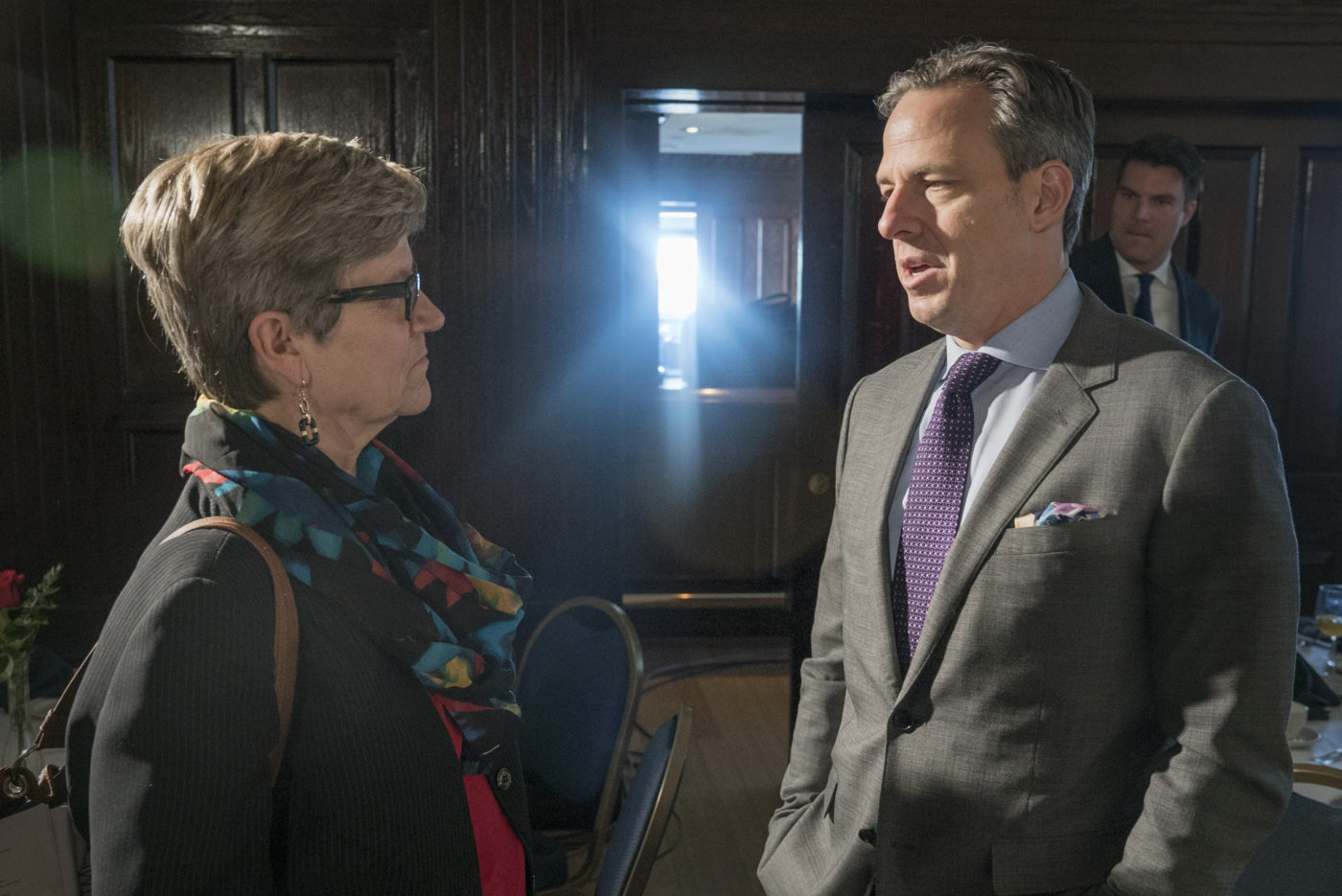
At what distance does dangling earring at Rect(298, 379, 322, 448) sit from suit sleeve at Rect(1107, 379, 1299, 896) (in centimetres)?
89

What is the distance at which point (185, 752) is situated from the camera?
86cm

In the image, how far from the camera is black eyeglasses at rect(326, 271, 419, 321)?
44.0 inches

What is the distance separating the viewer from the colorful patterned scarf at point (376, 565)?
100 cm

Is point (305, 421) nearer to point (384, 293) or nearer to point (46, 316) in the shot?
point (384, 293)

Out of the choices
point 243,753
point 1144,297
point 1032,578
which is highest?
point 1144,297

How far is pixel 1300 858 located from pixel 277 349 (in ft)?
4.39

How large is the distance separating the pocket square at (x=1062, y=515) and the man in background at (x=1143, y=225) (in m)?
2.04

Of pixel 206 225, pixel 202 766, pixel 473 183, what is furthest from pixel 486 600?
pixel 473 183

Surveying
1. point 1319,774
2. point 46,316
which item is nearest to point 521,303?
point 46,316

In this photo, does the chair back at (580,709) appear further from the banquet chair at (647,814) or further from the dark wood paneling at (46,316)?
the dark wood paneling at (46,316)

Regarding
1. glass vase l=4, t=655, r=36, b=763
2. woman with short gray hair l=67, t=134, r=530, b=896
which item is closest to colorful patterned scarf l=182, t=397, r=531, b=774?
woman with short gray hair l=67, t=134, r=530, b=896

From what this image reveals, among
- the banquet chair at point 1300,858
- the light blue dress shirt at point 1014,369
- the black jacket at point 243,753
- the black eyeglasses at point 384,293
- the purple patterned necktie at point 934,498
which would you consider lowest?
the banquet chair at point 1300,858

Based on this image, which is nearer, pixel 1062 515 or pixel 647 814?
pixel 1062 515

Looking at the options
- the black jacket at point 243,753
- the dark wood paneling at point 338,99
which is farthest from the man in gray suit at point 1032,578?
the dark wood paneling at point 338,99
